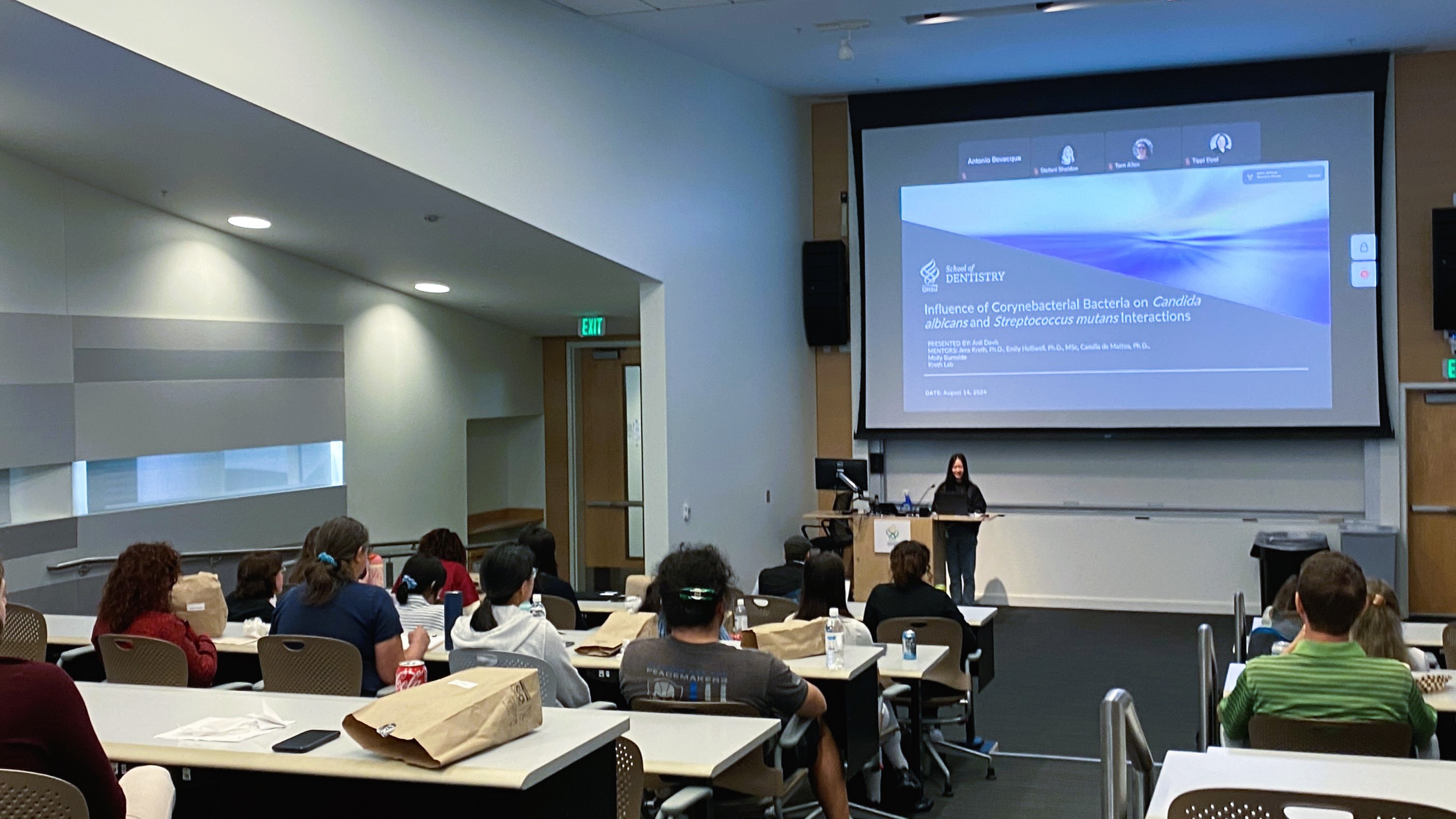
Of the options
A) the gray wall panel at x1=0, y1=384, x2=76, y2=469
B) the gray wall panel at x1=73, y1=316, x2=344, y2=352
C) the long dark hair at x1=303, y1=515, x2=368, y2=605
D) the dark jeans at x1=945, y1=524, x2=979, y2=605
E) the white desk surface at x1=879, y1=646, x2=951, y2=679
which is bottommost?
the dark jeans at x1=945, y1=524, x2=979, y2=605

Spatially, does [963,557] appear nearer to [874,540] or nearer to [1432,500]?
[874,540]

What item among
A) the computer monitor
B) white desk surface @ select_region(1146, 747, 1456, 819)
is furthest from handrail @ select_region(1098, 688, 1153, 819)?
the computer monitor

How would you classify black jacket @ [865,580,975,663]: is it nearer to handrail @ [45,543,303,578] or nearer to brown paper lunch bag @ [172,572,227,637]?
brown paper lunch bag @ [172,572,227,637]

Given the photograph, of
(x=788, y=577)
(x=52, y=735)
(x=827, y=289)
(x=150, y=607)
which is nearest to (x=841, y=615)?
(x=788, y=577)

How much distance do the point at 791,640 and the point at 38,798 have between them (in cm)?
294

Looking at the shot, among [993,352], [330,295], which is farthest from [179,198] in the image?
[993,352]

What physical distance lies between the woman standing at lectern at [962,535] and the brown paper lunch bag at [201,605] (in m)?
6.15

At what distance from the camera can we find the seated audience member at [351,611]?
14.9 feet

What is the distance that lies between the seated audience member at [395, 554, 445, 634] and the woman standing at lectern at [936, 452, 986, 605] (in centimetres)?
553

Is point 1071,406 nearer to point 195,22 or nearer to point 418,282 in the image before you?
point 418,282

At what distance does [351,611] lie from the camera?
15.0ft

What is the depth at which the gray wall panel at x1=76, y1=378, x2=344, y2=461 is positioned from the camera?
24.8 feet

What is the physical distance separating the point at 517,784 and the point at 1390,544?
939cm

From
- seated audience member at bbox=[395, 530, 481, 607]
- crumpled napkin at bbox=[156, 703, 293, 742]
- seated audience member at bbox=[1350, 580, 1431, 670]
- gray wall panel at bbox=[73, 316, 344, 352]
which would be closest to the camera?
crumpled napkin at bbox=[156, 703, 293, 742]
